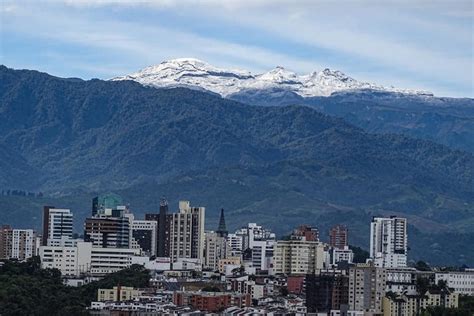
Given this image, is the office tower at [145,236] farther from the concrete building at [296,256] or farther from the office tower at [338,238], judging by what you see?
the office tower at [338,238]

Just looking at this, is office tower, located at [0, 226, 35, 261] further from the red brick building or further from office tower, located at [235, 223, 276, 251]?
the red brick building

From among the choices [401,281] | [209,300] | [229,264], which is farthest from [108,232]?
[209,300]

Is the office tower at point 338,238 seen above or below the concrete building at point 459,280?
above

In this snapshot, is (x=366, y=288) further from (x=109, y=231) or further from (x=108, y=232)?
(x=109, y=231)

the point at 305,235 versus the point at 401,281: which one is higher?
the point at 305,235

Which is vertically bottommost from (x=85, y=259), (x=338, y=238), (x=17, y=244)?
(x=85, y=259)

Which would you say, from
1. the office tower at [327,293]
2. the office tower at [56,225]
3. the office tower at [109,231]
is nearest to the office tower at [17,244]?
the office tower at [56,225]

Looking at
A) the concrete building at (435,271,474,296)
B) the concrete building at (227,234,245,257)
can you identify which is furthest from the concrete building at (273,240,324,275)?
the concrete building at (435,271,474,296)
